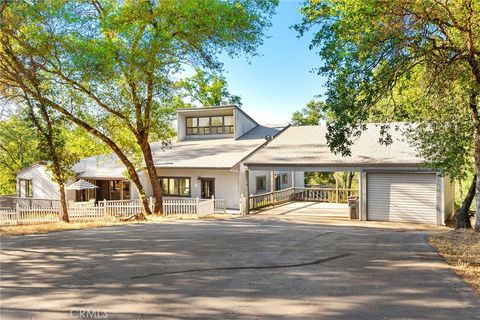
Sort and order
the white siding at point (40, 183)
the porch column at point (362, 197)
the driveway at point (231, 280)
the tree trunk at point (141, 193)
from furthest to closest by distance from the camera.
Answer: the white siding at point (40, 183), the tree trunk at point (141, 193), the porch column at point (362, 197), the driveway at point (231, 280)

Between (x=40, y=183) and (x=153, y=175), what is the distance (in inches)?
614

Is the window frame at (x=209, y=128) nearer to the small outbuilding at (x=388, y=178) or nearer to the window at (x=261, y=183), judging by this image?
the window at (x=261, y=183)

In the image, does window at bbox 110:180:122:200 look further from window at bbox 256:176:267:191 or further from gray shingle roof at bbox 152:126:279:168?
window at bbox 256:176:267:191

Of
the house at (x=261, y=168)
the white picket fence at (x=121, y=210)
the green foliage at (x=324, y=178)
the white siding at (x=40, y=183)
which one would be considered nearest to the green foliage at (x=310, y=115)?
the green foliage at (x=324, y=178)

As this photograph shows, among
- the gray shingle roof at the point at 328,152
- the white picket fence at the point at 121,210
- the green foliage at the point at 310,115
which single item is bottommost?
the white picket fence at the point at 121,210

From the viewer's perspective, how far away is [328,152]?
22.6 metres

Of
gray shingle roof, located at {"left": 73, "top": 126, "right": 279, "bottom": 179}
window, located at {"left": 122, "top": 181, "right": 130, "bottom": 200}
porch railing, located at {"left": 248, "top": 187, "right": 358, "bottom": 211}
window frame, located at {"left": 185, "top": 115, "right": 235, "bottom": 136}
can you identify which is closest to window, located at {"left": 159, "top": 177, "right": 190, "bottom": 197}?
gray shingle roof, located at {"left": 73, "top": 126, "right": 279, "bottom": 179}

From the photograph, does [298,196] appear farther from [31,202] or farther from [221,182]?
[31,202]

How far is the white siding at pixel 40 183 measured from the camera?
30.8 m

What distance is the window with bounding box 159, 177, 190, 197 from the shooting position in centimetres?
2666

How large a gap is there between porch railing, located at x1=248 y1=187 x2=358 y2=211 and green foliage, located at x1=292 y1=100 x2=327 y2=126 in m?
12.6

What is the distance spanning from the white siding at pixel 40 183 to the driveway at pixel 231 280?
850 inches

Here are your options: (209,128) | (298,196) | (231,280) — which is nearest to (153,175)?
(209,128)

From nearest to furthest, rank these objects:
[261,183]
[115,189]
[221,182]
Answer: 1. [221,182]
2. [261,183]
3. [115,189]
